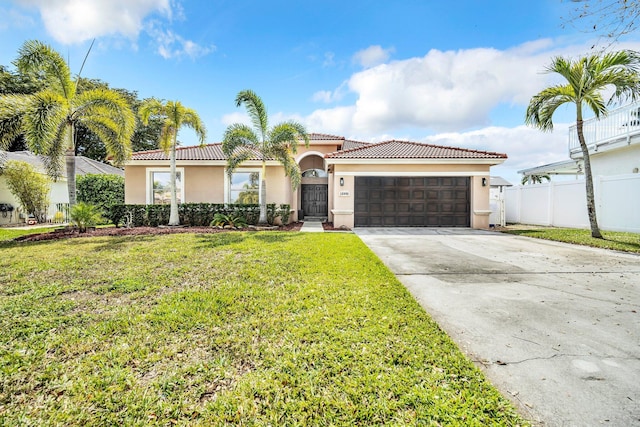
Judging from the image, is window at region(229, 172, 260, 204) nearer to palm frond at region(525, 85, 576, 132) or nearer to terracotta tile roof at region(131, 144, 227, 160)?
terracotta tile roof at region(131, 144, 227, 160)

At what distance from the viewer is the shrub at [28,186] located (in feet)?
50.6

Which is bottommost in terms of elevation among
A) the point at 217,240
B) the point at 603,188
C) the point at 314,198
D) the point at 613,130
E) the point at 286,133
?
the point at 217,240

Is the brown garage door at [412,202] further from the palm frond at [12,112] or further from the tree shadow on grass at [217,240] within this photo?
the palm frond at [12,112]

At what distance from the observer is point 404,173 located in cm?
1503

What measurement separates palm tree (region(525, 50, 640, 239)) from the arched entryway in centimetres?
1156

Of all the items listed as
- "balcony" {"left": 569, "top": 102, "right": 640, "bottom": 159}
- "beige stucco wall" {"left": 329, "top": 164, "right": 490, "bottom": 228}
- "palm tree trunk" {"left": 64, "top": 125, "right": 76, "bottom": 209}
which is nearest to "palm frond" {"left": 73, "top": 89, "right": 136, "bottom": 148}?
"palm tree trunk" {"left": 64, "top": 125, "right": 76, "bottom": 209}

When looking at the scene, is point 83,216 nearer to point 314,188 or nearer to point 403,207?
point 314,188

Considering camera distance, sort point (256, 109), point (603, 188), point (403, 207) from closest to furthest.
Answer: point (603, 188) < point (256, 109) < point (403, 207)

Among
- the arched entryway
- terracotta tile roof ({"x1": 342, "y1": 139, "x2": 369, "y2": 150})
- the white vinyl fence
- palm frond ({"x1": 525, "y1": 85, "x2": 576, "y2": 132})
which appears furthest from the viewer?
terracotta tile roof ({"x1": 342, "y1": 139, "x2": 369, "y2": 150})

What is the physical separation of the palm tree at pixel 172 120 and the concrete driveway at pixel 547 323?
1061 centimetres

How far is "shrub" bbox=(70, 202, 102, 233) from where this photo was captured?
11.0 metres

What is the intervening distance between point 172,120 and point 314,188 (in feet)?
30.9

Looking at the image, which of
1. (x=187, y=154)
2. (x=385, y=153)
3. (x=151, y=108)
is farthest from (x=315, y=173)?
(x=151, y=108)

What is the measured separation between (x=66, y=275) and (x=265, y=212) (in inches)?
343
